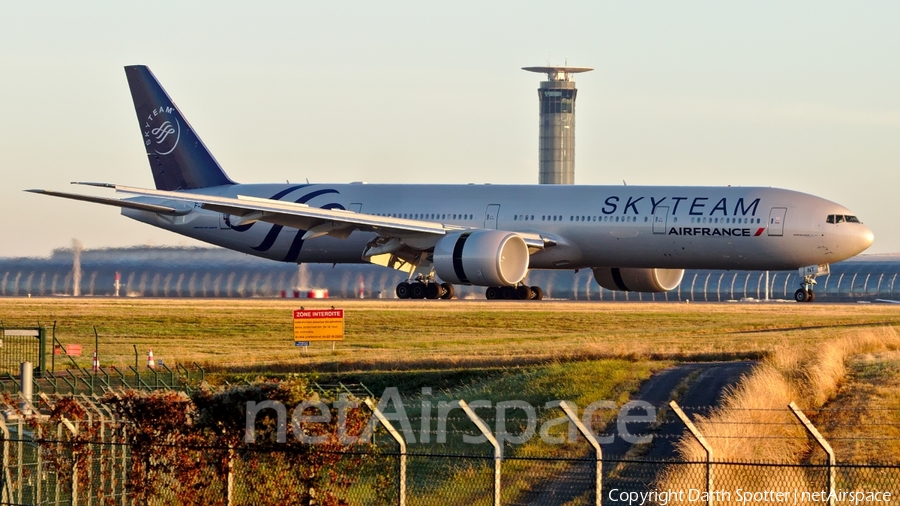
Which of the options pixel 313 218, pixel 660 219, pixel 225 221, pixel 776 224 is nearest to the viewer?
pixel 776 224

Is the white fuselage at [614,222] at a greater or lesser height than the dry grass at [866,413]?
greater

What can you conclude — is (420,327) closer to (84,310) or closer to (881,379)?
(84,310)

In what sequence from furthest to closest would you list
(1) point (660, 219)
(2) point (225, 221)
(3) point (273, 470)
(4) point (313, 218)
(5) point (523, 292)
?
(2) point (225, 221)
(5) point (523, 292)
(4) point (313, 218)
(1) point (660, 219)
(3) point (273, 470)

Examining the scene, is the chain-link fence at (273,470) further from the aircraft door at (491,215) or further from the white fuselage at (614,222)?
the aircraft door at (491,215)

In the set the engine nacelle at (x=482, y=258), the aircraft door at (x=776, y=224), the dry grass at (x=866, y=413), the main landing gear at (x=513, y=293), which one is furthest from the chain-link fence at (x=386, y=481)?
the main landing gear at (x=513, y=293)

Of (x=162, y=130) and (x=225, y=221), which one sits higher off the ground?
(x=162, y=130)

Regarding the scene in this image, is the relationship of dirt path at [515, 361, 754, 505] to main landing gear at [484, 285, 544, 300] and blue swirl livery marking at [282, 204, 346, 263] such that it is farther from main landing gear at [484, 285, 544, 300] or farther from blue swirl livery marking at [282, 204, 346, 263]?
blue swirl livery marking at [282, 204, 346, 263]

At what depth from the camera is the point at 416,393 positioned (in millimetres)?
27422

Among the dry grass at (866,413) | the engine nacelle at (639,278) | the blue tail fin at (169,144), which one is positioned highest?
the blue tail fin at (169,144)

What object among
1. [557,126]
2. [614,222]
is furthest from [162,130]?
[557,126]

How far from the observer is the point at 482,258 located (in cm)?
3728

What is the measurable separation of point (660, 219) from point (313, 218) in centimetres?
987

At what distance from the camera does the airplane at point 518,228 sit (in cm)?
3769

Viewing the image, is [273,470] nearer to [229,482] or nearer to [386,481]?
[229,482]
